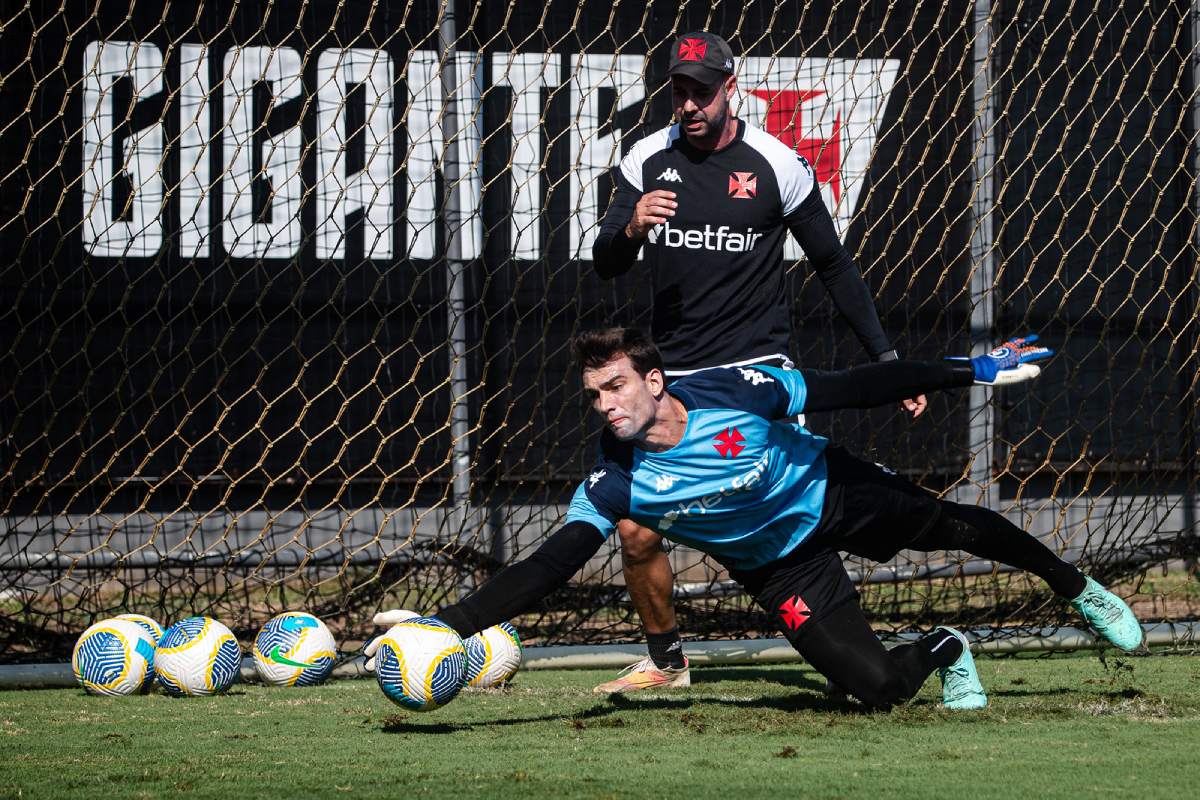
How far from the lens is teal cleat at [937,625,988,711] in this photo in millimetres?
4414

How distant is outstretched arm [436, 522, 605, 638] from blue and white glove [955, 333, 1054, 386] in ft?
3.88

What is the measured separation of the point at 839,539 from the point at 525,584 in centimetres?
109

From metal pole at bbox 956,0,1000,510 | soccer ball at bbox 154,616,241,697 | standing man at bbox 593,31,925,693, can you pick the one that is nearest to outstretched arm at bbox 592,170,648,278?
standing man at bbox 593,31,925,693

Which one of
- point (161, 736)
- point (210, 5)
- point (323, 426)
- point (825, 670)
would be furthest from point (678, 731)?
point (210, 5)

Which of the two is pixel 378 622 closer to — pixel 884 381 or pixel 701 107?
pixel 884 381

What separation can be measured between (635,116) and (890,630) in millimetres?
2953

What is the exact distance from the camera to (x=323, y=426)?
7.40m

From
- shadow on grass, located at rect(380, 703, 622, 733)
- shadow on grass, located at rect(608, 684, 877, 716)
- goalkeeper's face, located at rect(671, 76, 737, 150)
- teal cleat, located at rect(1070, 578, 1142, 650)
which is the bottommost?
shadow on grass, located at rect(608, 684, 877, 716)

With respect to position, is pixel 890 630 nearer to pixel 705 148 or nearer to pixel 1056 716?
pixel 1056 716

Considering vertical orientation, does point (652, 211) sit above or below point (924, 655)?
above

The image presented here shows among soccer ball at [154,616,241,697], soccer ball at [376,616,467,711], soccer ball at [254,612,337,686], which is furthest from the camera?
soccer ball at [254,612,337,686]

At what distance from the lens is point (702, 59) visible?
4.65 metres

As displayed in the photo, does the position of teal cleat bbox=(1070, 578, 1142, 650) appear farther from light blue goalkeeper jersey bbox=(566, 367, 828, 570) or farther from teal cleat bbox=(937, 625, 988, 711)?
light blue goalkeeper jersey bbox=(566, 367, 828, 570)

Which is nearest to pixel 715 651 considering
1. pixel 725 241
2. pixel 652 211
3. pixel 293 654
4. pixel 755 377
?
pixel 293 654
